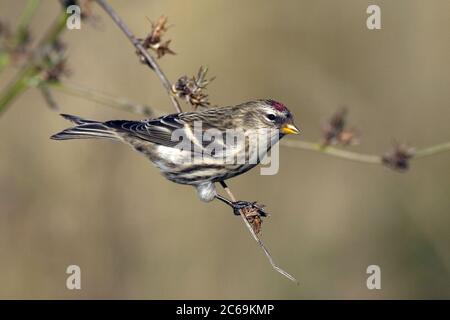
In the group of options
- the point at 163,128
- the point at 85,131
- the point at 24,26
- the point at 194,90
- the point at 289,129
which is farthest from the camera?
the point at 163,128

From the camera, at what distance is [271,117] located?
4598mm

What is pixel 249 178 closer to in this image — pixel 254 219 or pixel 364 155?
pixel 254 219

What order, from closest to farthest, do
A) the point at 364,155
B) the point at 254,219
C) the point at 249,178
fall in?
the point at 364,155
the point at 254,219
the point at 249,178

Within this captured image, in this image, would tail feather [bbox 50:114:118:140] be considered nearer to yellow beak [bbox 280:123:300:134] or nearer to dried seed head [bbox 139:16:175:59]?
dried seed head [bbox 139:16:175:59]

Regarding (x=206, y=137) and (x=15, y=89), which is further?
(x=206, y=137)

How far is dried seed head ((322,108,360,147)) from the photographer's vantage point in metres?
3.67

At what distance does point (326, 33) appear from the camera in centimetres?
722

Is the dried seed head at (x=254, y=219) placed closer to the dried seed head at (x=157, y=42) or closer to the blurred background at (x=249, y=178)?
the dried seed head at (x=157, y=42)

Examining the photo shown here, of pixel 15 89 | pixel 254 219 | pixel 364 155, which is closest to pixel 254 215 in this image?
pixel 254 219

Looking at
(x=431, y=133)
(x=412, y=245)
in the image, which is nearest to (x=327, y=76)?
(x=431, y=133)

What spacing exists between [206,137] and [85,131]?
80 cm

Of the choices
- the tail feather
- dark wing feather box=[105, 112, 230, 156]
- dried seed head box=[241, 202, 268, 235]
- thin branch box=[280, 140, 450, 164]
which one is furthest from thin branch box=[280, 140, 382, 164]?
the tail feather

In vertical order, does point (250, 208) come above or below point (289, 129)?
below

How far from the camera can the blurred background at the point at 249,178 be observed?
6.69 m
